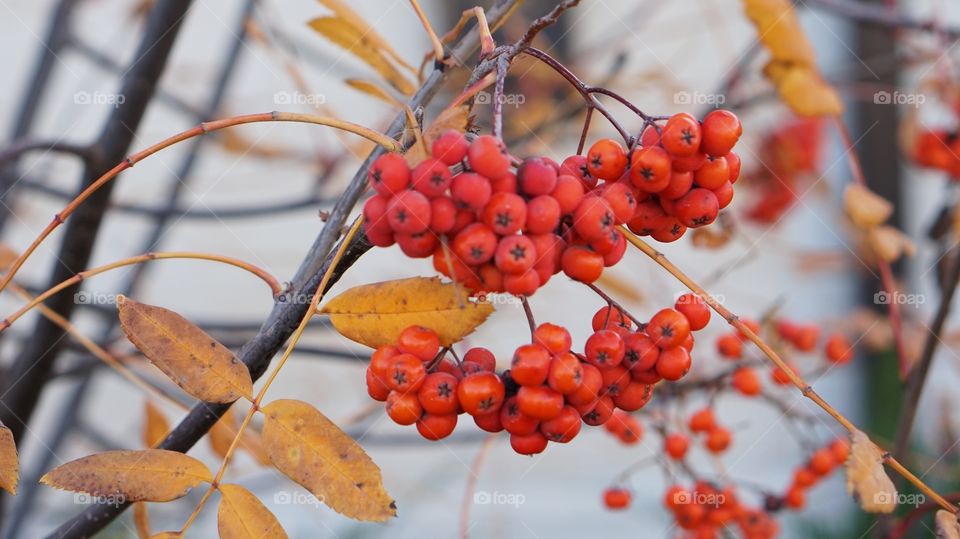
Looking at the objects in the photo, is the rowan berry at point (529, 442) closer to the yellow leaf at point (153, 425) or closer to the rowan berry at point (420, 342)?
the rowan berry at point (420, 342)

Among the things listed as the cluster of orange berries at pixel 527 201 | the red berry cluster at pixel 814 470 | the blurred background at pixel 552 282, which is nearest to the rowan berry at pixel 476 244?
the cluster of orange berries at pixel 527 201

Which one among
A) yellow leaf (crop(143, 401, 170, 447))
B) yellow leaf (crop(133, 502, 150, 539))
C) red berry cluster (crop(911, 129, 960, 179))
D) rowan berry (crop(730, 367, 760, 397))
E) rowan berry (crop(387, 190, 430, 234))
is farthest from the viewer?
red berry cluster (crop(911, 129, 960, 179))

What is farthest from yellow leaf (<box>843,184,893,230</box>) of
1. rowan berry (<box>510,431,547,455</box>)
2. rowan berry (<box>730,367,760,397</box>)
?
rowan berry (<box>510,431,547,455</box>)

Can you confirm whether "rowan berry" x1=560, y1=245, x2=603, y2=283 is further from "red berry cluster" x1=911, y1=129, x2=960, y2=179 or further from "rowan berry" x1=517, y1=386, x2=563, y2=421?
"red berry cluster" x1=911, y1=129, x2=960, y2=179

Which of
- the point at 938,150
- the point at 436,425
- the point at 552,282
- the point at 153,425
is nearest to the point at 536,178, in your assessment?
the point at 436,425

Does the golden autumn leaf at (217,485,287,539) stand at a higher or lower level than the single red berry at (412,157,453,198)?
lower

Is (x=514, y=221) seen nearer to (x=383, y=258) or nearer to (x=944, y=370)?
(x=383, y=258)

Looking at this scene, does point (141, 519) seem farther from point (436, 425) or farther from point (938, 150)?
point (938, 150)
